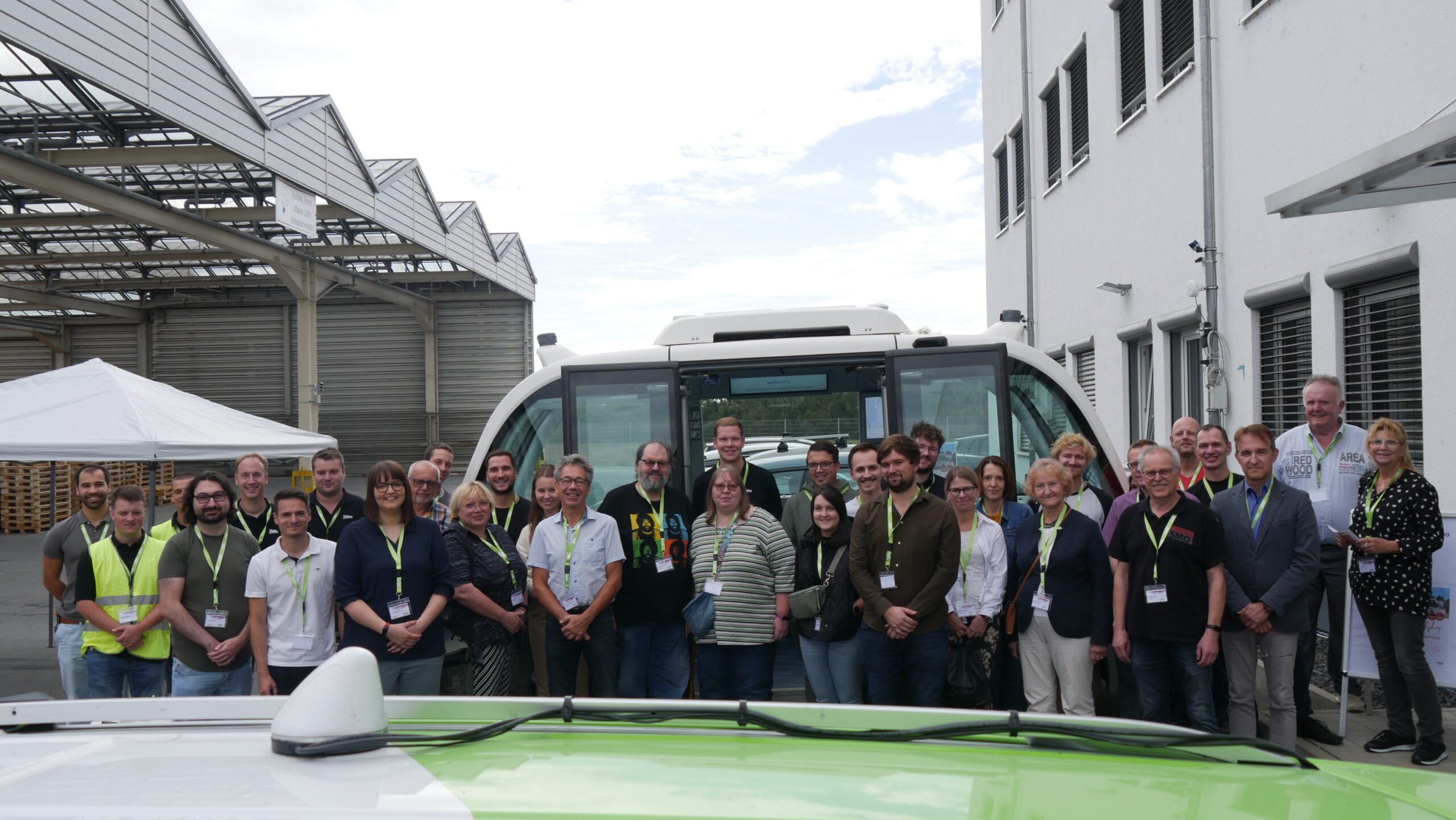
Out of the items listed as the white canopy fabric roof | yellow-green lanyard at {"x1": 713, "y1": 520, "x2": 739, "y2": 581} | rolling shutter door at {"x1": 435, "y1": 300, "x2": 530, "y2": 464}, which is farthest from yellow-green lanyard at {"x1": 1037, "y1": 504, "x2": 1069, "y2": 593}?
rolling shutter door at {"x1": 435, "y1": 300, "x2": 530, "y2": 464}

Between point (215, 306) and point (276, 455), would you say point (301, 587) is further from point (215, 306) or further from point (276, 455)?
point (215, 306)

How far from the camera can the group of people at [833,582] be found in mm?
4965

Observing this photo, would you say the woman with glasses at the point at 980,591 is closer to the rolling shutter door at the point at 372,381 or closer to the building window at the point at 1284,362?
the building window at the point at 1284,362

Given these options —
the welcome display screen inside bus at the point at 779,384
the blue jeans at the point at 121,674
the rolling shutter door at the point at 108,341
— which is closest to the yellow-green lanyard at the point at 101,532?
the blue jeans at the point at 121,674

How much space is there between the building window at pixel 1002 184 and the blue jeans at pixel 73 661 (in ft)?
58.3

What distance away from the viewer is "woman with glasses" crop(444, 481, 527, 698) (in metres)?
5.39

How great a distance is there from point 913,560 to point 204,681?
364cm

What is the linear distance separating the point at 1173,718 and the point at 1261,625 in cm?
63

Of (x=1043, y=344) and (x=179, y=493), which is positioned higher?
(x=1043, y=344)

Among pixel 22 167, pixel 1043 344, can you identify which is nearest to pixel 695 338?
pixel 1043 344

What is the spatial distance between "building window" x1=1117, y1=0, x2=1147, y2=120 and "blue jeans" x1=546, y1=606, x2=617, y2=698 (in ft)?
31.7

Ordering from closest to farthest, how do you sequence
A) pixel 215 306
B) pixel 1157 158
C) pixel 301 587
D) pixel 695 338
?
pixel 301 587 < pixel 695 338 < pixel 1157 158 < pixel 215 306

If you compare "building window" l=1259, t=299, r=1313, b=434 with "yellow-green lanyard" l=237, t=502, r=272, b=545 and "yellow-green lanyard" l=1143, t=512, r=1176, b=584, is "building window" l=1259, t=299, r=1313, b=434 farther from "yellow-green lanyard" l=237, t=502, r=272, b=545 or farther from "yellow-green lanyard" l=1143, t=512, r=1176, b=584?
"yellow-green lanyard" l=237, t=502, r=272, b=545

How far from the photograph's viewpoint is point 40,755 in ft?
5.55
